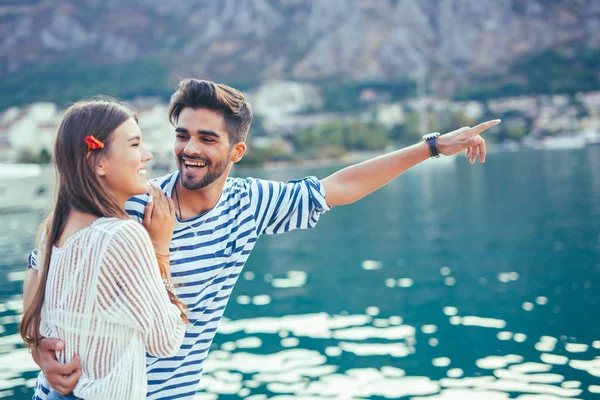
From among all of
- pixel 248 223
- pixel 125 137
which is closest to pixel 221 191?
pixel 248 223

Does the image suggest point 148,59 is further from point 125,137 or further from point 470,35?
point 125,137

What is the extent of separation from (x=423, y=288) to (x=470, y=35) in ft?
440

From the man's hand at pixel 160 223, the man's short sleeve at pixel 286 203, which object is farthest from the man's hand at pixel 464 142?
the man's hand at pixel 160 223

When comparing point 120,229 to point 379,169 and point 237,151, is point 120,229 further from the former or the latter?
point 379,169

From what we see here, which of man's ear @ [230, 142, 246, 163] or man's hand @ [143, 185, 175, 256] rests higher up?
man's ear @ [230, 142, 246, 163]

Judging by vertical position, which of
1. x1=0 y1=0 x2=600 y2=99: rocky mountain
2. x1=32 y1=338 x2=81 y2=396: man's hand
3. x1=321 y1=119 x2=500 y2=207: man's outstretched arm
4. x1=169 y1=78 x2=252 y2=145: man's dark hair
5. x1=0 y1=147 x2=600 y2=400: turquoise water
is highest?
x1=0 y1=0 x2=600 y2=99: rocky mountain

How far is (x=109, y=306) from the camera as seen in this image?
2.01 m

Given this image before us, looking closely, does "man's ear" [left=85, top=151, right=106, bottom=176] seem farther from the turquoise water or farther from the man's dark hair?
the turquoise water

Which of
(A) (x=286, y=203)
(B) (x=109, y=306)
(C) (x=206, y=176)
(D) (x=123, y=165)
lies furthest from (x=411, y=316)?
(B) (x=109, y=306)

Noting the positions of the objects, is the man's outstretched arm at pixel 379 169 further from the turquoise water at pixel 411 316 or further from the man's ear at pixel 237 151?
the turquoise water at pixel 411 316

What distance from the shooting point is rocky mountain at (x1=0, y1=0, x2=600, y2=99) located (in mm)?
131750

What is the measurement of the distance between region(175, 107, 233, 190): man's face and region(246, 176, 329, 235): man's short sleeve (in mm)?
180

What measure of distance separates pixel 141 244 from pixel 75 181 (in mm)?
337

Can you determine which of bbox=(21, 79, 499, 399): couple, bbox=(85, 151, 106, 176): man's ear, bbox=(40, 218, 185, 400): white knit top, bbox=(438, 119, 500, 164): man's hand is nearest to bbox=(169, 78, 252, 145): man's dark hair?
bbox=(21, 79, 499, 399): couple
